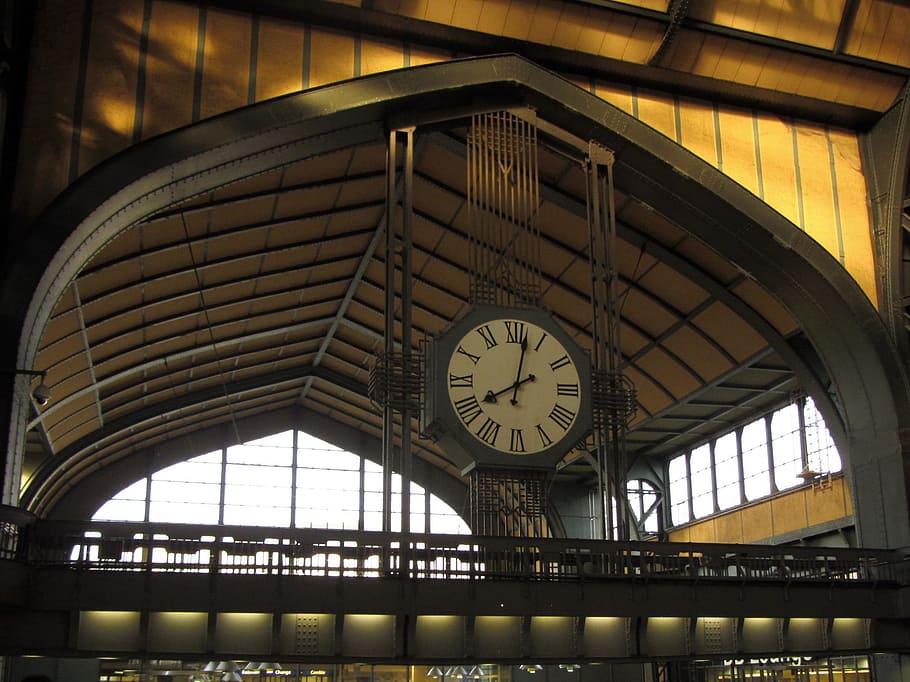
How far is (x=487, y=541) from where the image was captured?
16.8 meters

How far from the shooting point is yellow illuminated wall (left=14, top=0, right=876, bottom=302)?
1834cm

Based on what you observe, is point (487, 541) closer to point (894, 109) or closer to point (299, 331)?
point (894, 109)

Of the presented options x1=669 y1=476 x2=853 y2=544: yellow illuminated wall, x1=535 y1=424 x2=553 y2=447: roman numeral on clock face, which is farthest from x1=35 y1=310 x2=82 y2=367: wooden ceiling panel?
x1=669 y1=476 x2=853 y2=544: yellow illuminated wall

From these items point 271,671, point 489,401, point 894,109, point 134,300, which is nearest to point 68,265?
point 489,401

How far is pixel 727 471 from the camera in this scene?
40.7 m

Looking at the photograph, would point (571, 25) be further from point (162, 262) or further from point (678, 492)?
point (678, 492)

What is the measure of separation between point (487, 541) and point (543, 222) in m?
14.8

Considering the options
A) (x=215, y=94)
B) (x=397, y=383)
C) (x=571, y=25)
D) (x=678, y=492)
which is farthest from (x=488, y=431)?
(x=678, y=492)

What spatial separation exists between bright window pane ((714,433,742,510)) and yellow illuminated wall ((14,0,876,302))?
1789 centimetres

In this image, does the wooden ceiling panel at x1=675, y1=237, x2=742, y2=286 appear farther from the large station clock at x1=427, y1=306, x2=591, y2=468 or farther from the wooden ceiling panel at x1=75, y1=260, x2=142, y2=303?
the wooden ceiling panel at x1=75, y1=260, x2=142, y2=303

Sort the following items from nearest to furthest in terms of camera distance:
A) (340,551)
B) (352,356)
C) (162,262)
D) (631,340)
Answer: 1. (340,551)
2. (162,262)
3. (631,340)
4. (352,356)

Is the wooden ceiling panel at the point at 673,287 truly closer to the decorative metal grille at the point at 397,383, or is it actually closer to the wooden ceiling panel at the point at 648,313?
the wooden ceiling panel at the point at 648,313

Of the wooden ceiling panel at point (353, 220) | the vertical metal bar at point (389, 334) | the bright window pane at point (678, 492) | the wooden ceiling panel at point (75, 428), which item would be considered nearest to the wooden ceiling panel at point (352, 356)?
the wooden ceiling panel at point (75, 428)

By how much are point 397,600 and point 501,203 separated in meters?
8.09
